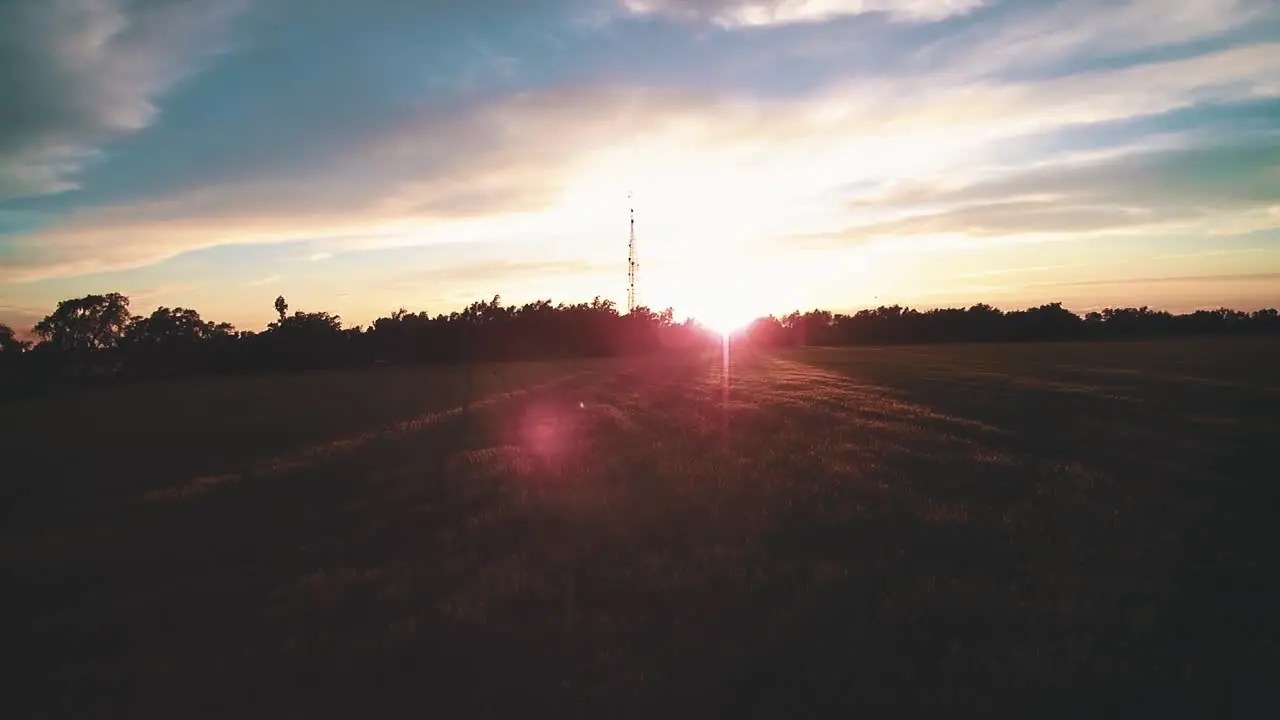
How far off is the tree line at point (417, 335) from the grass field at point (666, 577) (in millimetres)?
80453

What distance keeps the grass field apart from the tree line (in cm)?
8045

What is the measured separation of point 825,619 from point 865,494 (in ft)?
19.4

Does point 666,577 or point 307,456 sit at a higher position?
point 666,577

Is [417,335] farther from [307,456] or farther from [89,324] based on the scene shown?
[307,456]

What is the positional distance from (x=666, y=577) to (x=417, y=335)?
3927 inches

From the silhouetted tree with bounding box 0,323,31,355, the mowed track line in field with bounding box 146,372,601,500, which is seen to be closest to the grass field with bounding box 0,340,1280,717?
Result: the mowed track line in field with bounding box 146,372,601,500

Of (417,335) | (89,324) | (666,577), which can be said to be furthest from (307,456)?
(89,324)

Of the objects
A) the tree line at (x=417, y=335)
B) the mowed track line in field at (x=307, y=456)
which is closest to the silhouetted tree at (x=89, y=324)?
the tree line at (x=417, y=335)

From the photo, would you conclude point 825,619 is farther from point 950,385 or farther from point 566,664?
point 950,385

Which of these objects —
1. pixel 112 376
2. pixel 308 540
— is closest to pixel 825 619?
pixel 308 540

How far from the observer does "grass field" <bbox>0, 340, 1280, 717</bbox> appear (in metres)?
6.77

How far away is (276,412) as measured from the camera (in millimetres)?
41844

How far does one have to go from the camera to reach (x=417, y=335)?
341ft

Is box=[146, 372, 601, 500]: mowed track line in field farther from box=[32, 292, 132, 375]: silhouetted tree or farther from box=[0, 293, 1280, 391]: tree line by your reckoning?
box=[32, 292, 132, 375]: silhouetted tree
